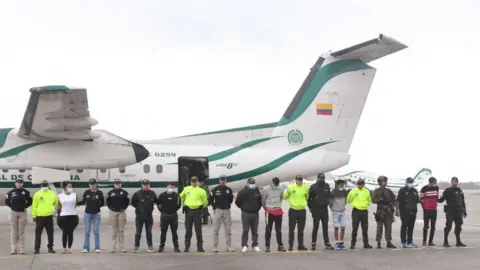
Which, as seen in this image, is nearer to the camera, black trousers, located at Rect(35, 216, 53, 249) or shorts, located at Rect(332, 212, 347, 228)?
black trousers, located at Rect(35, 216, 53, 249)

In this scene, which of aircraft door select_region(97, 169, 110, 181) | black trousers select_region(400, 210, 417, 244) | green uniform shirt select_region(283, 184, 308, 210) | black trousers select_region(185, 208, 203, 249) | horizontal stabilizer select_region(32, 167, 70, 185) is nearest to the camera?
black trousers select_region(185, 208, 203, 249)

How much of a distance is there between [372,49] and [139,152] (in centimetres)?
815

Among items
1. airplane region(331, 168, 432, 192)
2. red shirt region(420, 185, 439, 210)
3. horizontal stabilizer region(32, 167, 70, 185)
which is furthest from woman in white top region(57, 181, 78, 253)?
airplane region(331, 168, 432, 192)

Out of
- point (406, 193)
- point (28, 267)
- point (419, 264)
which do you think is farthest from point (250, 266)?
point (406, 193)

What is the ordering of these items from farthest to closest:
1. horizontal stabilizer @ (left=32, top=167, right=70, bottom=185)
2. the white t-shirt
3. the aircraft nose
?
the aircraft nose, horizontal stabilizer @ (left=32, top=167, right=70, bottom=185), the white t-shirt

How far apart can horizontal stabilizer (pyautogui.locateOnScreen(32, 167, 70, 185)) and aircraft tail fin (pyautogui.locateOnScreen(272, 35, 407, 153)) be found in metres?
7.29

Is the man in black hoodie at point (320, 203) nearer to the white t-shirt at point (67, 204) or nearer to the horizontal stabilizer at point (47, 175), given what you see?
the white t-shirt at point (67, 204)

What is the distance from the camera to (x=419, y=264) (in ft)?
32.7

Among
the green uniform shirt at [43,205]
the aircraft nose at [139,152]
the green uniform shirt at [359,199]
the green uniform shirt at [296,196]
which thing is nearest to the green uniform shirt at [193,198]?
the green uniform shirt at [296,196]

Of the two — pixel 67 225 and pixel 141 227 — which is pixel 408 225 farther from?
pixel 67 225

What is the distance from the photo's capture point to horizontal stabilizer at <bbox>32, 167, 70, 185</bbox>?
51.2 feet

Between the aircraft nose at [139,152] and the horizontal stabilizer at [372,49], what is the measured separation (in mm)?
7063

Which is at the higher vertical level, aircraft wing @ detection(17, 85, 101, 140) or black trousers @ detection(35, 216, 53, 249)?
aircraft wing @ detection(17, 85, 101, 140)

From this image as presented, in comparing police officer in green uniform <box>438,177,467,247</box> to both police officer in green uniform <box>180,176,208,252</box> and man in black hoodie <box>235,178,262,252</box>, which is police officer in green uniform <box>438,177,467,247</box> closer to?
man in black hoodie <box>235,178,262,252</box>
